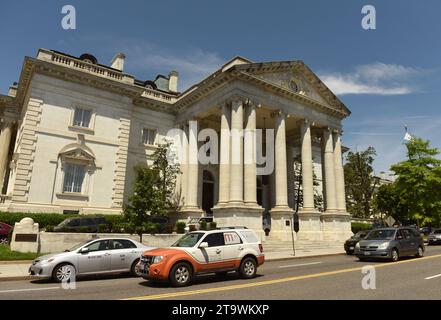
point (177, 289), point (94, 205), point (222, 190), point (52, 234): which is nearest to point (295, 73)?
point (222, 190)

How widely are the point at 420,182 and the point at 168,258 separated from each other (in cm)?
3826

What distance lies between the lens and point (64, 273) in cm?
1172

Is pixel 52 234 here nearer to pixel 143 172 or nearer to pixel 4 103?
pixel 143 172

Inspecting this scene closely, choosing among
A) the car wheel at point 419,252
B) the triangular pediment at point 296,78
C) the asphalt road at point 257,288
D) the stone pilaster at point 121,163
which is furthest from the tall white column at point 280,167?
the asphalt road at point 257,288

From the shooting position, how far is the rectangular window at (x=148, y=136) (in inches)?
1339

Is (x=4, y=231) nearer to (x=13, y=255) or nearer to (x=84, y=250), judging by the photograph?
(x=13, y=255)

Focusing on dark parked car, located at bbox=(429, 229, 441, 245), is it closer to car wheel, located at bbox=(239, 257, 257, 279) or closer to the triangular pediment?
the triangular pediment

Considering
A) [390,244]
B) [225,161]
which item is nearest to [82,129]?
[225,161]

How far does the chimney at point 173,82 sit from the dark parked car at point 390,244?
2825cm

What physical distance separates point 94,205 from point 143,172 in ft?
23.5

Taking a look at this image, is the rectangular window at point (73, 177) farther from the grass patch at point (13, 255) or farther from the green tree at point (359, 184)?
the green tree at point (359, 184)

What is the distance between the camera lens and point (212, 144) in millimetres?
36312
